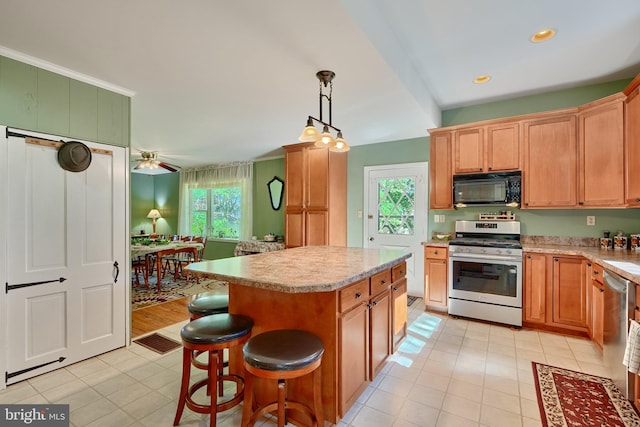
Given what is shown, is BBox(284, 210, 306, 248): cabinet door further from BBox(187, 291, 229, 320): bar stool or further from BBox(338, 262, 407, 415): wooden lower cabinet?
BBox(187, 291, 229, 320): bar stool

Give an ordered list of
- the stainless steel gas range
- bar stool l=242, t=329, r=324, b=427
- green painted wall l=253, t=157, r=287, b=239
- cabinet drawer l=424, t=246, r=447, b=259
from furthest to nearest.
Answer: green painted wall l=253, t=157, r=287, b=239 → cabinet drawer l=424, t=246, r=447, b=259 → the stainless steel gas range → bar stool l=242, t=329, r=324, b=427

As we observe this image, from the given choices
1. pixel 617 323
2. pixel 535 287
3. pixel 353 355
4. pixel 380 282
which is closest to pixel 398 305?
pixel 380 282

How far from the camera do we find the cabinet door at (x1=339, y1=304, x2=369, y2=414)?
179cm

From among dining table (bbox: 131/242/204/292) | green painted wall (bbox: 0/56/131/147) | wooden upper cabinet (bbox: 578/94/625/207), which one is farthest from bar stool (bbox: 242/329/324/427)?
dining table (bbox: 131/242/204/292)

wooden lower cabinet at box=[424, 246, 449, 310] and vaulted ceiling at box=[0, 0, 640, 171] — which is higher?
vaulted ceiling at box=[0, 0, 640, 171]

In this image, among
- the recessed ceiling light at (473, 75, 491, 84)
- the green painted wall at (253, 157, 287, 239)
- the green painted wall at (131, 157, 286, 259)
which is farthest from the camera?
the green painted wall at (131, 157, 286, 259)

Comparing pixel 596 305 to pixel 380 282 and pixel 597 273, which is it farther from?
pixel 380 282

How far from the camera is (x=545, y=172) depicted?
3.38 m

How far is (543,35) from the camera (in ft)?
7.92

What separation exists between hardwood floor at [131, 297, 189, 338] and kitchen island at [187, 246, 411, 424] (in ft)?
5.85

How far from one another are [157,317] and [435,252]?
3564mm

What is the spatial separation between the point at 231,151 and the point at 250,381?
4.62 metres

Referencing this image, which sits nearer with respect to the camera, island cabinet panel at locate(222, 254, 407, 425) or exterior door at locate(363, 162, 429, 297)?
island cabinet panel at locate(222, 254, 407, 425)

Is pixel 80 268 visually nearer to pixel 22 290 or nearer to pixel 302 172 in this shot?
pixel 22 290
